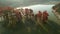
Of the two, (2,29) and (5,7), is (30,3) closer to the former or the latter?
(5,7)

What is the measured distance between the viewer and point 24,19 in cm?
214

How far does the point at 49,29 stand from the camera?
2.12 m

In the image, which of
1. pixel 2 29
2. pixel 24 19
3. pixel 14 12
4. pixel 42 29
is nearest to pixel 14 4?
pixel 14 12

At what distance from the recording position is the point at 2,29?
2.12 metres

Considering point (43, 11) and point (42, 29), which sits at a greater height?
point (43, 11)


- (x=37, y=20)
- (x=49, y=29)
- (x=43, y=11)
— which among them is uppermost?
(x=43, y=11)

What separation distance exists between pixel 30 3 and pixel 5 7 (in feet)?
1.26

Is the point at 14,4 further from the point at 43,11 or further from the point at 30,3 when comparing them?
the point at 43,11

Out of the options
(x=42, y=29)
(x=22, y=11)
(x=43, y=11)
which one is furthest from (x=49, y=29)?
(x=22, y=11)

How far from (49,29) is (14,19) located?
54cm

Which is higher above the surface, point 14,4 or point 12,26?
point 14,4

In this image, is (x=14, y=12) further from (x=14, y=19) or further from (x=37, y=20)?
(x=37, y=20)

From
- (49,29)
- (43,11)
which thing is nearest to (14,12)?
(43,11)

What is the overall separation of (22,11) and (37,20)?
10.4 inches
